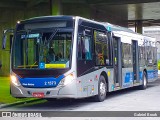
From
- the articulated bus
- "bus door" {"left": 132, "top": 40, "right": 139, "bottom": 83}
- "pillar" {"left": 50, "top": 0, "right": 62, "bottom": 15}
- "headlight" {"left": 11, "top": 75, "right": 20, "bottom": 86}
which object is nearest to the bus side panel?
the articulated bus

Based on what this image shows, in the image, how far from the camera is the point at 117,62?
16.6 metres

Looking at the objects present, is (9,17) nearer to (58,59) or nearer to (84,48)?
(84,48)

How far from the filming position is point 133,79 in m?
18.8

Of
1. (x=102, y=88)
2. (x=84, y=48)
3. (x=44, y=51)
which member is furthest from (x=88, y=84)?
(x=44, y=51)

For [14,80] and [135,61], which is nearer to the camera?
[14,80]

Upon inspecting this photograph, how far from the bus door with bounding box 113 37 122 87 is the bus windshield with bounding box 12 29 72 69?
3.98 metres

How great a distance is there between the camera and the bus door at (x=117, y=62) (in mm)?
16312

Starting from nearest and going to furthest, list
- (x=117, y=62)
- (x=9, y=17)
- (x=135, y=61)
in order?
(x=117, y=62) → (x=135, y=61) → (x=9, y=17)

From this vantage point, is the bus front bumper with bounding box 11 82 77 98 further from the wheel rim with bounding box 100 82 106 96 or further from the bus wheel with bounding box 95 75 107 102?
the wheel rim with bounding box 100 82 106 96

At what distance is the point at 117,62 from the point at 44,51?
15.4ft

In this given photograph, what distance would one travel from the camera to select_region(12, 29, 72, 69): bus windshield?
12.6 m

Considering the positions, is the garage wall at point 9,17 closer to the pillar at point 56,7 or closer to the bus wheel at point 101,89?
the pillar at point 56,7

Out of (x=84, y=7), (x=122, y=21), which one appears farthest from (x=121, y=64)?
(x=122, y=21)

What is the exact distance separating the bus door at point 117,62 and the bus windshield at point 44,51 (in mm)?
3981
